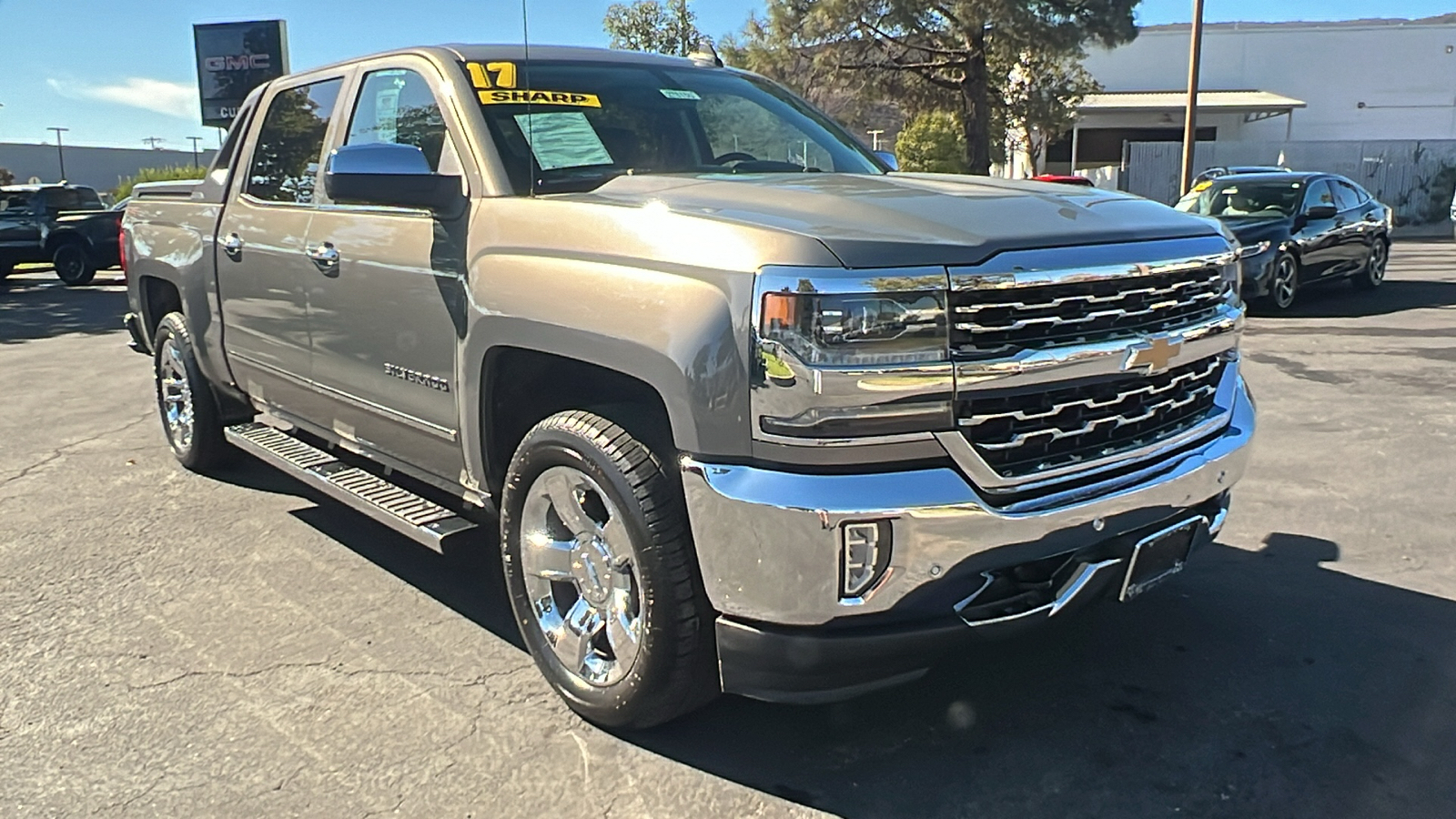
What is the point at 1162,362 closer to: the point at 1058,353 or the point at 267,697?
the point at 1058,353

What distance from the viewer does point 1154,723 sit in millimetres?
3104

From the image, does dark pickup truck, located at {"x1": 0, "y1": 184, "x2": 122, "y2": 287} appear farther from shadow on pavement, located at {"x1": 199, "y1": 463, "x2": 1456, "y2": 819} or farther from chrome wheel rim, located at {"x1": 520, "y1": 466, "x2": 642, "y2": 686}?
chrome wheel rim, located at {"x1": 520, "y1": 466, "x2": 642, "y2": 686}

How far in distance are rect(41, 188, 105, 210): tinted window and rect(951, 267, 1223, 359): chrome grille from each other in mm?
21312

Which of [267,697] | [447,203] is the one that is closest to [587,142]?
[447,203]

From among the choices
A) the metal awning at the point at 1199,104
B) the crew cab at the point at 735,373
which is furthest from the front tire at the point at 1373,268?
the metal awning at the point at 1199,104

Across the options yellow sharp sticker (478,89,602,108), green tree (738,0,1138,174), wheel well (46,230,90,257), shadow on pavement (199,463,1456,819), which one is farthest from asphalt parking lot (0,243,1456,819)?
green tree (738,0,1138,174)

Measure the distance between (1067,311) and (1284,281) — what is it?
10919 mm

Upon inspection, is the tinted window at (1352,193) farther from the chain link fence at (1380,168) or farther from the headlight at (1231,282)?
the chain link fence at (1380,168)

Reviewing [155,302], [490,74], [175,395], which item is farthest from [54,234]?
[490,74]

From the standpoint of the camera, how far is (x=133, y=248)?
6.12m

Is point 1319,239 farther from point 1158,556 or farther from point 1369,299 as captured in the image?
point 1158,556

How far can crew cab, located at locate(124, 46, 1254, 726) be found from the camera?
2.46m

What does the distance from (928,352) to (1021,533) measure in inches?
18.9

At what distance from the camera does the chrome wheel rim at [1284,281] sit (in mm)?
12031
